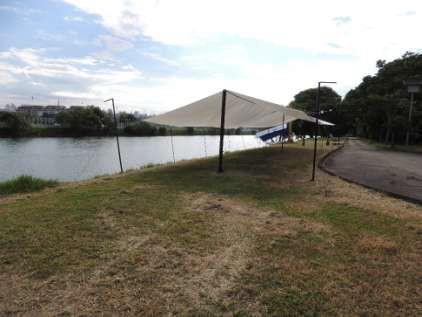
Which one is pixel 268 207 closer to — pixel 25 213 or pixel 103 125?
pixel 25 213

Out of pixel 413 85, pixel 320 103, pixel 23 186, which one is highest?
pixel 320 103

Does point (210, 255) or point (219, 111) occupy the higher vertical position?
point (219, 111)

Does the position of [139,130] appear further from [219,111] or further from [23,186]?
[23,186]

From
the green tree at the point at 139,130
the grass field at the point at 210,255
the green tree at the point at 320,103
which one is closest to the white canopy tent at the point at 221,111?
the grass field at the point at 210,255

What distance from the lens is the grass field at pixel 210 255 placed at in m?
2.22

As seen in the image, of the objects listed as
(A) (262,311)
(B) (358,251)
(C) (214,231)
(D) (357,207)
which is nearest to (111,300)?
(A) (262,311)

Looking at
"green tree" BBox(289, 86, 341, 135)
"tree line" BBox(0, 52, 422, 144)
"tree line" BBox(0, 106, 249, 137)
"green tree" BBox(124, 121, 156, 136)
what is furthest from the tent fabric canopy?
"green tree" BBox(124, 121, 156, 136)

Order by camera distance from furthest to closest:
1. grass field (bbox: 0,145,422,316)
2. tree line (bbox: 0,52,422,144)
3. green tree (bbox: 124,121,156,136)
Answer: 1. green tree (bbox: 124,121,156,136)
2. tree line (bbox: 0,52,422,144)
3. grass field (bbox: 0,145,422,316)

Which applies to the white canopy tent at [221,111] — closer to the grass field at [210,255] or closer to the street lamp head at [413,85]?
the grass field at [210,255]

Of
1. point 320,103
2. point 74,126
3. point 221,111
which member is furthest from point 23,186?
point 74,126

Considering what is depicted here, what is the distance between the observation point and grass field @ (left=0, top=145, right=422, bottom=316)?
7.28 feet

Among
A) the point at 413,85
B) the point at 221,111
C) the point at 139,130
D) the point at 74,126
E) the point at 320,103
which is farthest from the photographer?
the point at 139,130

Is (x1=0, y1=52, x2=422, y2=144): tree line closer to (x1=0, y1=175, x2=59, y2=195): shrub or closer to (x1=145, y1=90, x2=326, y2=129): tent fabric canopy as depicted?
(x1=145, y1=90, x2=326, y2=129): tent fabric canopy

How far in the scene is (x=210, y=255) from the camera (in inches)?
117
